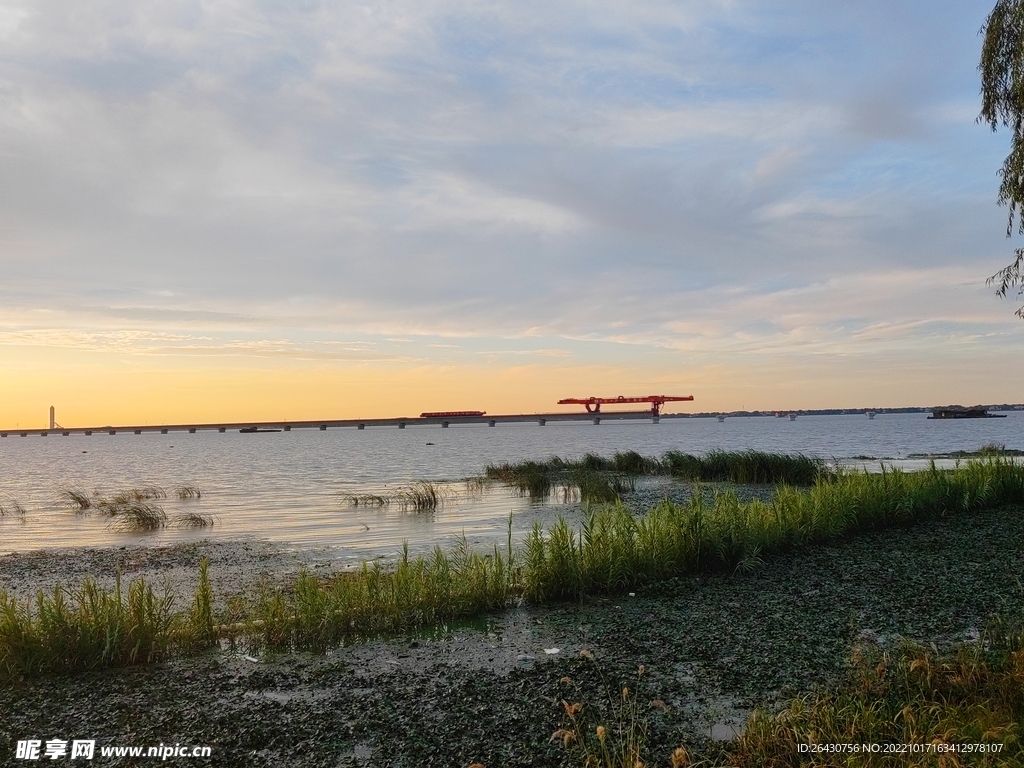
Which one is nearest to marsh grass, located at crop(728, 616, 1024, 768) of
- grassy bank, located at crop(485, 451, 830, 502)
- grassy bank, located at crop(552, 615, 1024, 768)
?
grassy bank, located at crop(552, 615, 1024, 768)

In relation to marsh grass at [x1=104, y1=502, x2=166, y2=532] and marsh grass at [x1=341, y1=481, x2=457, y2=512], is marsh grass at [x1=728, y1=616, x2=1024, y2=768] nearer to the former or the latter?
marsh grass at [x1=341, y1=481, x2=457, y2=512]

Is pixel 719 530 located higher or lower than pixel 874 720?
higher

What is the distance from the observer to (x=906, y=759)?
537 centimetres

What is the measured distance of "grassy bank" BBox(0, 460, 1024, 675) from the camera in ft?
30.2

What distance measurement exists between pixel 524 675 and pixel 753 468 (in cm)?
2889

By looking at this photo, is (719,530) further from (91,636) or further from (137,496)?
(137,496)

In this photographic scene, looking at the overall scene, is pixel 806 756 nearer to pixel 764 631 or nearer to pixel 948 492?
pixel 764 631

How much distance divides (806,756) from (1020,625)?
195 inches

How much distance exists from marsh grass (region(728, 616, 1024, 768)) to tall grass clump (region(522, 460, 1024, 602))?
17.7 ft

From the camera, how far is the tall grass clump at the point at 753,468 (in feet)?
107

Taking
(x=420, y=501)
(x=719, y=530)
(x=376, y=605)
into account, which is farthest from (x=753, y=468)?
(x=376, y=605)

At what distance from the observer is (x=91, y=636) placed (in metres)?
9.17

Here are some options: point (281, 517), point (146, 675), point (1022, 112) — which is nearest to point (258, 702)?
point (146, 675)

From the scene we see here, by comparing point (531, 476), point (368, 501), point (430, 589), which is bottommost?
point (368, 501)
